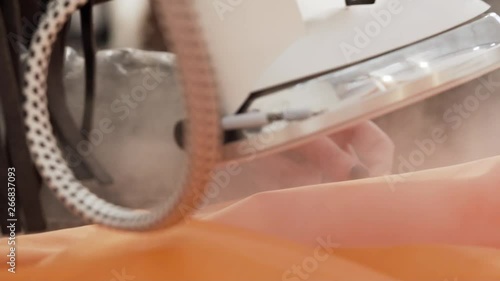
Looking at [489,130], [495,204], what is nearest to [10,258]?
[495,204]

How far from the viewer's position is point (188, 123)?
1.33 feet

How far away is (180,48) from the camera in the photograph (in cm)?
39

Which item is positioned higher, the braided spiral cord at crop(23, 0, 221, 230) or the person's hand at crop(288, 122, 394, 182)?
the braided spiral cord at crop(23, 0, 221, 230)

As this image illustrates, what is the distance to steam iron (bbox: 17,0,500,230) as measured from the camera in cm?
43

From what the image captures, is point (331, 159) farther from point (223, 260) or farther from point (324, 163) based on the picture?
point (223, 260)

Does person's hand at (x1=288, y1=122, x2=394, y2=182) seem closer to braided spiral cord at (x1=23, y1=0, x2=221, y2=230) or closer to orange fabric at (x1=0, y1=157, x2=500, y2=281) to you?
orange fabric at (x1=0, y1=157, x2=500, y2=281)

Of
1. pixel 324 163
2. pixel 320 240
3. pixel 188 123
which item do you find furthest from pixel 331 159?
pixel 188 123

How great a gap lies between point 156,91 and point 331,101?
0.33 m

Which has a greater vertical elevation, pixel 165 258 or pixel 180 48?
pixel 180 48

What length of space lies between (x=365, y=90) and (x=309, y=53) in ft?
0.20

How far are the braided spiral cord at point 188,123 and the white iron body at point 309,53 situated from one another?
45mm

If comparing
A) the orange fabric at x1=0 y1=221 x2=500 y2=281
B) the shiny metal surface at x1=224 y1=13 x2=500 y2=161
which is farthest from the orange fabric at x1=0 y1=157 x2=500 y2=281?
the shiny metal surface at x1=224 y1=13 x2=500 y2=161

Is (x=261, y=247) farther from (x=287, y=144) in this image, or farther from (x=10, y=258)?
(x=10, y=258)

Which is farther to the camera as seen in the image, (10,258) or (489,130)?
(489,130)
